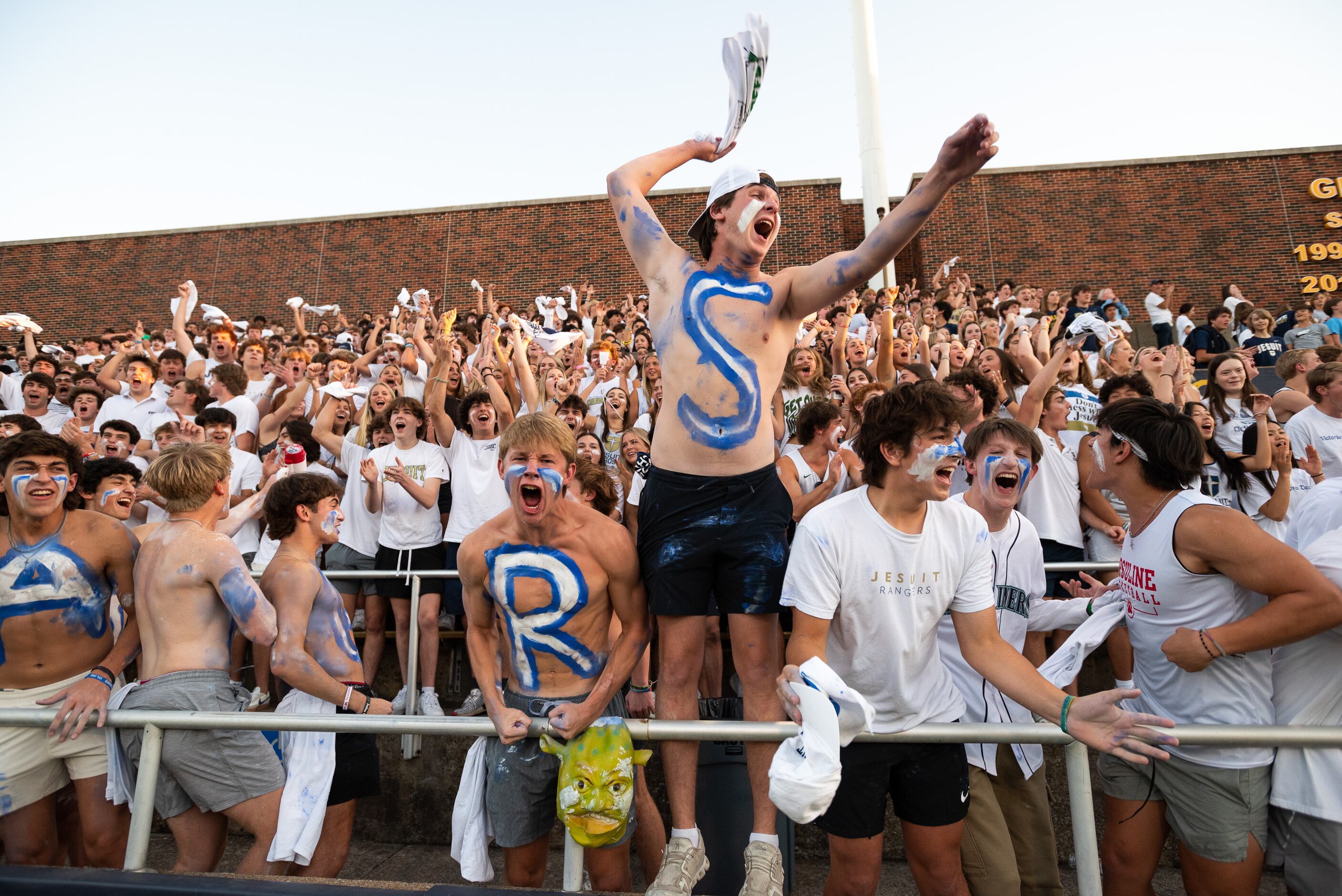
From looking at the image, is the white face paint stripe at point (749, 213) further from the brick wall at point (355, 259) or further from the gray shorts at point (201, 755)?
the brick wall at point (355, 259)

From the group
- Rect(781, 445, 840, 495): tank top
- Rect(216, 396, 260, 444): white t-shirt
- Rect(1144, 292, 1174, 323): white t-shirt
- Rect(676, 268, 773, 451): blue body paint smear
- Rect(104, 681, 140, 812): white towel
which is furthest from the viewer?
Rect(1144, 292, 1174, 323): white t-shirt

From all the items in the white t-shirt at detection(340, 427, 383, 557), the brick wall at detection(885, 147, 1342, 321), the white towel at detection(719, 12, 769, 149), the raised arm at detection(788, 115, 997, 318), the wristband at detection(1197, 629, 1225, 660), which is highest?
the brick wall at detection(885, 147, 1342, 321)

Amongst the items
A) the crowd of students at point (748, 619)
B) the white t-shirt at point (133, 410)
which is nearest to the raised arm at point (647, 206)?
the crowd of students at point (748, 619)

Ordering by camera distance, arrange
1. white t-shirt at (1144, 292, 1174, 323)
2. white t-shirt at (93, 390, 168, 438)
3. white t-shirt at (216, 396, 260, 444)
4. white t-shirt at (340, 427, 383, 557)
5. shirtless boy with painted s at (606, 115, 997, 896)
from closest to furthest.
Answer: shirtless boy with painted s at (606, 115, 997, 896) → white t-shirt at (340, 427, 383, 557) → white t-shirt at (216, 396, 260, 444) → white t-shirt at (93, 390, 168, 438) → white t-shirt at (1144, 292, 1174, 323)

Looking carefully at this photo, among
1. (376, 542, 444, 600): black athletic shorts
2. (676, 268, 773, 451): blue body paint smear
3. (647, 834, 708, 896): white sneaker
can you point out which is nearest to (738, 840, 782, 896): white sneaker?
(647, 834, 708, 896): white sneaker

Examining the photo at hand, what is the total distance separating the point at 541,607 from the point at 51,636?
7.47 feet

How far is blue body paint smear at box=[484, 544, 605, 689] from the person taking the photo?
300cm

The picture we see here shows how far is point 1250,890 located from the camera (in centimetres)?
255

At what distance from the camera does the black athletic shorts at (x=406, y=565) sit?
5570 mm

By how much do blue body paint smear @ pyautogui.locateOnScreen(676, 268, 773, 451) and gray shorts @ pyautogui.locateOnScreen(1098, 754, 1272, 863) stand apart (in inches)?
67.5

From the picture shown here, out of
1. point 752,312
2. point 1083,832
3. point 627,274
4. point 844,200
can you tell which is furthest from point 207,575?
point 844,200

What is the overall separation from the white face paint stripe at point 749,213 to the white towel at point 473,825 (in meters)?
2.07

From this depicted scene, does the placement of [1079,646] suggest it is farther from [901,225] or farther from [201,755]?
[201,755]

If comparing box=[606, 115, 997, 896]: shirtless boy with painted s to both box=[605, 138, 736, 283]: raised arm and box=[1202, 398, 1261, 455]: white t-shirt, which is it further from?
box=[1202, 398, 1261, 455]: white t-shirt
